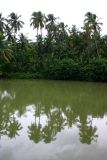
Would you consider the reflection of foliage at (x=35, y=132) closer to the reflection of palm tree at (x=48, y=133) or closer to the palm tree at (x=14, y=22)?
the reflection of palm tree at (x=48, y=133)

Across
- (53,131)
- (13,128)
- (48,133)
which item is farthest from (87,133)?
(13,128)

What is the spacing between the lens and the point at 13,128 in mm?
12734

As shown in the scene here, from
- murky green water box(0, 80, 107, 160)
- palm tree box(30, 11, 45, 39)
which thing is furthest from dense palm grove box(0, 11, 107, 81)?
murky green water box(0, 80, 107, 160)

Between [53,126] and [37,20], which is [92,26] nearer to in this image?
[37,20]

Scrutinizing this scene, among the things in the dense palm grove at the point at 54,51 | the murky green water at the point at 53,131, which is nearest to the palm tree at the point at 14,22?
the dense palm grove at the point at 54,51

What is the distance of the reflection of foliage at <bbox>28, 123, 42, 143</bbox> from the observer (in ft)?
36.3

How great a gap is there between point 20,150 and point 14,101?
12.2 m

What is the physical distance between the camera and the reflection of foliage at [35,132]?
11.1 metres

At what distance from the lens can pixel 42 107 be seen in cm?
1928

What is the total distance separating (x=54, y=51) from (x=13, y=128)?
38.3 meters

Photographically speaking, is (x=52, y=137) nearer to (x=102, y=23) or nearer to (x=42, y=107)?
(x=42, y=107)

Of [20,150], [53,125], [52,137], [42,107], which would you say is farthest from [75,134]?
[42,107]

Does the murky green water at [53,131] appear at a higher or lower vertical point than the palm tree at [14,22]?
lower

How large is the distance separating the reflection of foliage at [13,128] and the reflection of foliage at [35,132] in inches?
19.3
